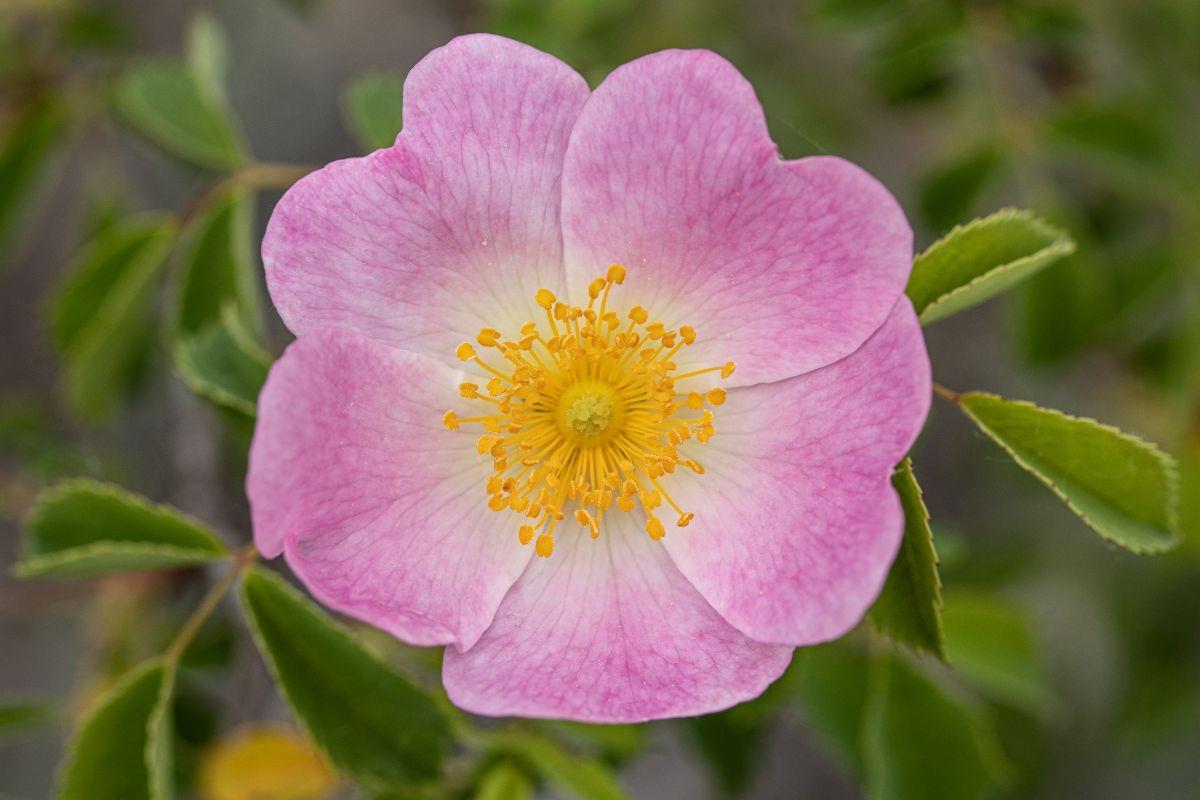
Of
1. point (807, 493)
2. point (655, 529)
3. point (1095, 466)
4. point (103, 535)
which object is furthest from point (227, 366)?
point (1095, 466)

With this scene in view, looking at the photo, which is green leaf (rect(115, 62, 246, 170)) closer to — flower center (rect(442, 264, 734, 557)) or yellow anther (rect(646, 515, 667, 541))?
flower center (rect(442, 264, 734, 557))

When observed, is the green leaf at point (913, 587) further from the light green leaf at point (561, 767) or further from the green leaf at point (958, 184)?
the green leaf at point (958, 184)

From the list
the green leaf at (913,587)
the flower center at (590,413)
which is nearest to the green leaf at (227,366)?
the flower center at (590,413)

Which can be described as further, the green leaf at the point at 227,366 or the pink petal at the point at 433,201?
the green leaf at the point at 227,366

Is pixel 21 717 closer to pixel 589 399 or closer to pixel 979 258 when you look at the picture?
pixel 589 399

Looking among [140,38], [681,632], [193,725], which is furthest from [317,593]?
Result: [140,38]

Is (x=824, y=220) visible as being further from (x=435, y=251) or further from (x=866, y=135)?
(x=866, y=135)

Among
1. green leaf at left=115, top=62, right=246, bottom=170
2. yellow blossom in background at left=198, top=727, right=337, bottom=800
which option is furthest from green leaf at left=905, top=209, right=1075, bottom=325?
yellow blossom in background at left=198, top=727, right=337, bottom=800
